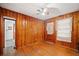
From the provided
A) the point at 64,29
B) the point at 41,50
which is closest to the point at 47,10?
the point at 64,29

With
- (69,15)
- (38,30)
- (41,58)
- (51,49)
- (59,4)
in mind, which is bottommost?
(41,58)

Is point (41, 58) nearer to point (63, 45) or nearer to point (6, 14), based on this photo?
point (63, 45)

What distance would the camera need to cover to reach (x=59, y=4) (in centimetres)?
197

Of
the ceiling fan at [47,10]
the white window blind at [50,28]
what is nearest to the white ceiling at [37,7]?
the ceiling fan at [47,10]

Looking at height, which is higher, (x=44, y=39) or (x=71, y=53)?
(x=44, y=39)

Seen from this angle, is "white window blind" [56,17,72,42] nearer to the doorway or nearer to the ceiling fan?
the ceiling fan

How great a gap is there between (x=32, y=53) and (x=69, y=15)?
37.7 inches

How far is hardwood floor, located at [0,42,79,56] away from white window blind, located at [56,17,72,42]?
18cm

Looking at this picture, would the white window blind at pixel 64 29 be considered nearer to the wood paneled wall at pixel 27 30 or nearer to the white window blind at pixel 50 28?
the white window blind at pixel 50 28

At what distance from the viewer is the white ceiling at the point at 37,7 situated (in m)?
1.95

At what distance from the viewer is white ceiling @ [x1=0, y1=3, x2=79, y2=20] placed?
195cm

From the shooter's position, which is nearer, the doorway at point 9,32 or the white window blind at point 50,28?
the doorway at point 9,32

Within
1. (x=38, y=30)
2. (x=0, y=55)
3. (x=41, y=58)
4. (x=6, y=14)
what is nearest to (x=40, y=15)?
(x=38, y=30)

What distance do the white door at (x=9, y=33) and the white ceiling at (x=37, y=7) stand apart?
9.9 inches
